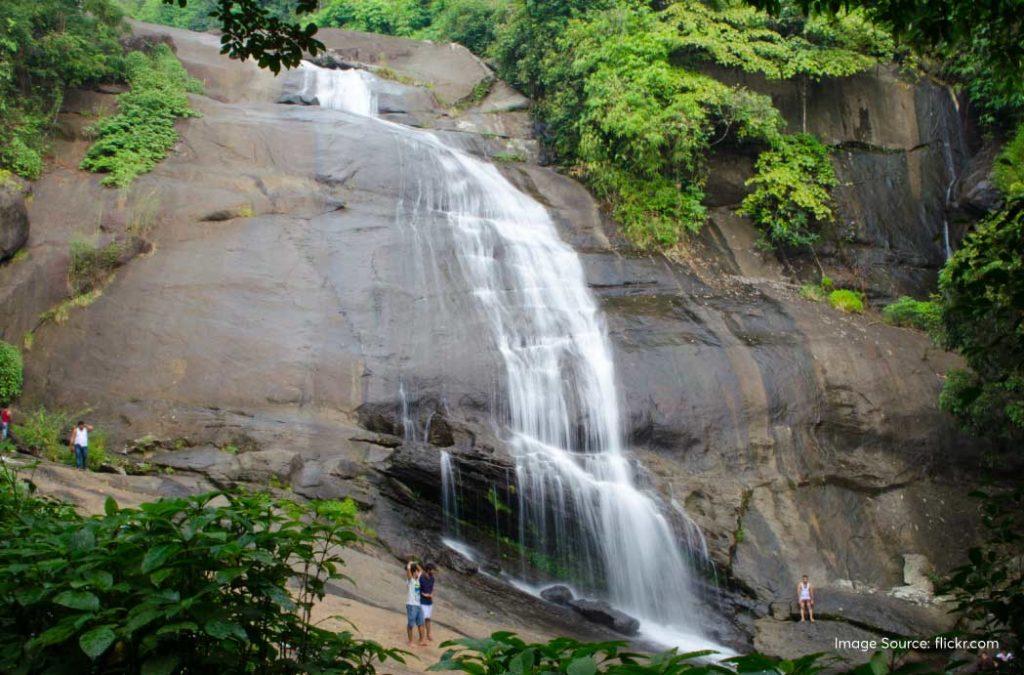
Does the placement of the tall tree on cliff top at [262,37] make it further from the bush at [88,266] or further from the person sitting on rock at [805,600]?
the bush at [88,266]

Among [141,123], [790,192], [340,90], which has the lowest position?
[790,192]

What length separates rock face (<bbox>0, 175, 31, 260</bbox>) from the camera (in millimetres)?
14539

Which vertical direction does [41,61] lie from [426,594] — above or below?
above

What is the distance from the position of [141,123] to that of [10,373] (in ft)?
22.7

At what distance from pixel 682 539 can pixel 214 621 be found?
11957 millimetres

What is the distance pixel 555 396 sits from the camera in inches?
591

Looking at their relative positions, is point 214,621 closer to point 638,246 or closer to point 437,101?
point 638,246

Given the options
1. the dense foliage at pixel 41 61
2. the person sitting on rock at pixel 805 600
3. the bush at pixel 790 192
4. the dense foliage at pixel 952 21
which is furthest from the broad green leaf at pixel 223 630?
the bush at pixel 790 192

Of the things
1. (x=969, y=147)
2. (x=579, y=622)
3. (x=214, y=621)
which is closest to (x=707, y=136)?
(x=969, y=147)

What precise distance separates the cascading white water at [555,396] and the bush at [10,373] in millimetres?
7052

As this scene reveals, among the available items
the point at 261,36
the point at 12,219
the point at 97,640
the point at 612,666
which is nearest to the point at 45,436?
the point at 12,219

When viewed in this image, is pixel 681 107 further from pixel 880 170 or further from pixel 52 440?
pixel 52 440

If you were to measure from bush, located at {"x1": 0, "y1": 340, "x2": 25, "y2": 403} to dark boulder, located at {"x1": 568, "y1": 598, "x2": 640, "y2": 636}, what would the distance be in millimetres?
9449

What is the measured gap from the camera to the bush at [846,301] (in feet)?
61.9
